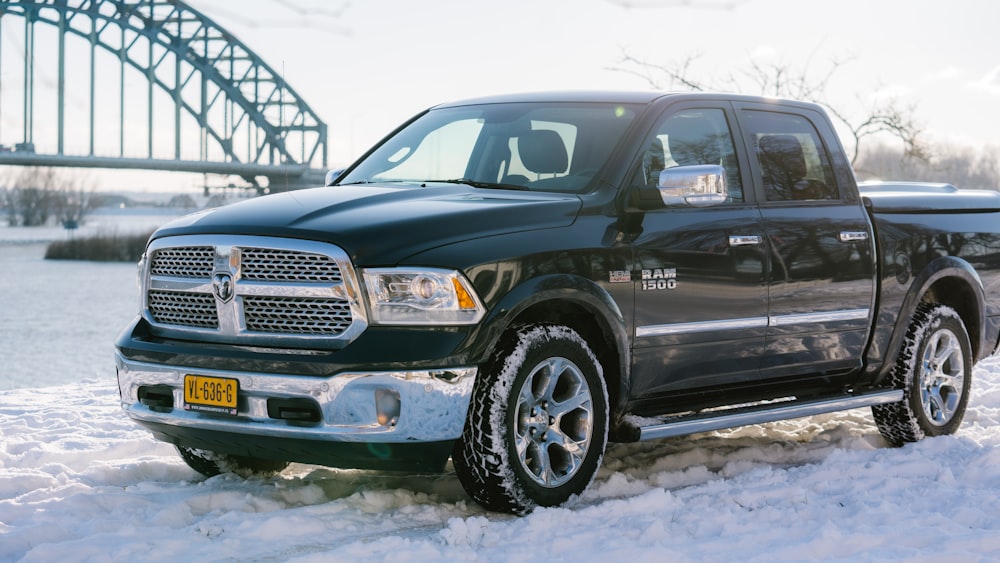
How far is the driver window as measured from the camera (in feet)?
19.2

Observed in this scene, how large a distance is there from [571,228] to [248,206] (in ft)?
4.22

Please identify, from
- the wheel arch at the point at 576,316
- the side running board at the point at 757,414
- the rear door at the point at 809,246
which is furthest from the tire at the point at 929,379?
the wheel arch at the point at 576,316

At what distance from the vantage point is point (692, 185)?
18.1ft

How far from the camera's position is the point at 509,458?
501 centimetres

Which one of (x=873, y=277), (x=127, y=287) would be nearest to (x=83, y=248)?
(x=127, y=287)

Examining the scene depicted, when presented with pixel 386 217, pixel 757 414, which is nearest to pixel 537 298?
pixel 386 217

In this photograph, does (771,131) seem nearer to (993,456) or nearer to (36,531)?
(993,456)

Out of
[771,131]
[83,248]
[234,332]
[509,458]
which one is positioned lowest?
[83,248]

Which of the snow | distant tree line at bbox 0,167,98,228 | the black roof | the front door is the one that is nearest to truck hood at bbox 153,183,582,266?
the front door

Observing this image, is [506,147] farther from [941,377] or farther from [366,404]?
[941,377]

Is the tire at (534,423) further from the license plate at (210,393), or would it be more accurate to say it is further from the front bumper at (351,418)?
the license plate at (210,393)

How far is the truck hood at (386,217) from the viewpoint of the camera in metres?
4.89

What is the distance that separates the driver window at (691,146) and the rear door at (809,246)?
0.51 feet

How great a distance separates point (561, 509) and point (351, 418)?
0.90 meters
